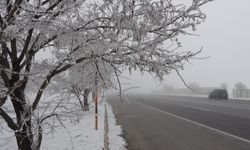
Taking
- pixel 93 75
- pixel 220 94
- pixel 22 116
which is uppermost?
pixel 93 75

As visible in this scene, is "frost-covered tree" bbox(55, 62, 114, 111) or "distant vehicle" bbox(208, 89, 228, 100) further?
"distant vehicle" bbox(208, 89, 228, 100)

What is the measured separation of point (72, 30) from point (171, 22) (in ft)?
4.91

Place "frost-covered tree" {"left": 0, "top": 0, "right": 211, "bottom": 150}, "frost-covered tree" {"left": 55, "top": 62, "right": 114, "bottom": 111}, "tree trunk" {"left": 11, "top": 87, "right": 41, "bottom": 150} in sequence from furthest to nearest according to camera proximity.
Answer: "tree trunk" {"left": 11, "top": 87, "right": 41, "bottom": 150} → "frost-covered tree" {"left": 55, "top": 62, "right": 114, "bottom": 111} → "frost-covered tree" {"left": 0, "top": 0, "right": 211, "bottom": 150}

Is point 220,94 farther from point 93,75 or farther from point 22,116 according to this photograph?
point 22,116

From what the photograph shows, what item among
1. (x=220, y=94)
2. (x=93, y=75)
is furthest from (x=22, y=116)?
(x=220, y=94)

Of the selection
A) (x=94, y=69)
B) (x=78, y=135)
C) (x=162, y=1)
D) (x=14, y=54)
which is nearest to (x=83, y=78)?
(x=94, y=69)

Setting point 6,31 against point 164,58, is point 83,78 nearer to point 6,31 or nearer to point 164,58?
point 164,58

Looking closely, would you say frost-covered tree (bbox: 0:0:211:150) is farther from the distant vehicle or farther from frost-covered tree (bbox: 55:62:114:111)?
the distant vehicle

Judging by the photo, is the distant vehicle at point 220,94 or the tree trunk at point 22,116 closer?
the tree trunk at point 22,116

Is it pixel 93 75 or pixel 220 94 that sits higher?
pixel 93 75

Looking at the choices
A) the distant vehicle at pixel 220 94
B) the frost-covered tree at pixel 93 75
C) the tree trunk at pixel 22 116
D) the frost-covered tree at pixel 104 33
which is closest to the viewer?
the frost-covered tree at pixel 104 33

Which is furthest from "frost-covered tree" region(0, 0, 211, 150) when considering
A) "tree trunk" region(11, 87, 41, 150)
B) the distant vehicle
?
the distant vehicle

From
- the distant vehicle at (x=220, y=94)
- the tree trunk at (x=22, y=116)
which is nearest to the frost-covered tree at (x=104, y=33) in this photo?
the tree trunk at (x=22, y=116)

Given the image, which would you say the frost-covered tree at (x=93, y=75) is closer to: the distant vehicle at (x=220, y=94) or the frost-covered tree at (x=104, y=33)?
the frost-covered tree at (x=104, y=33)
